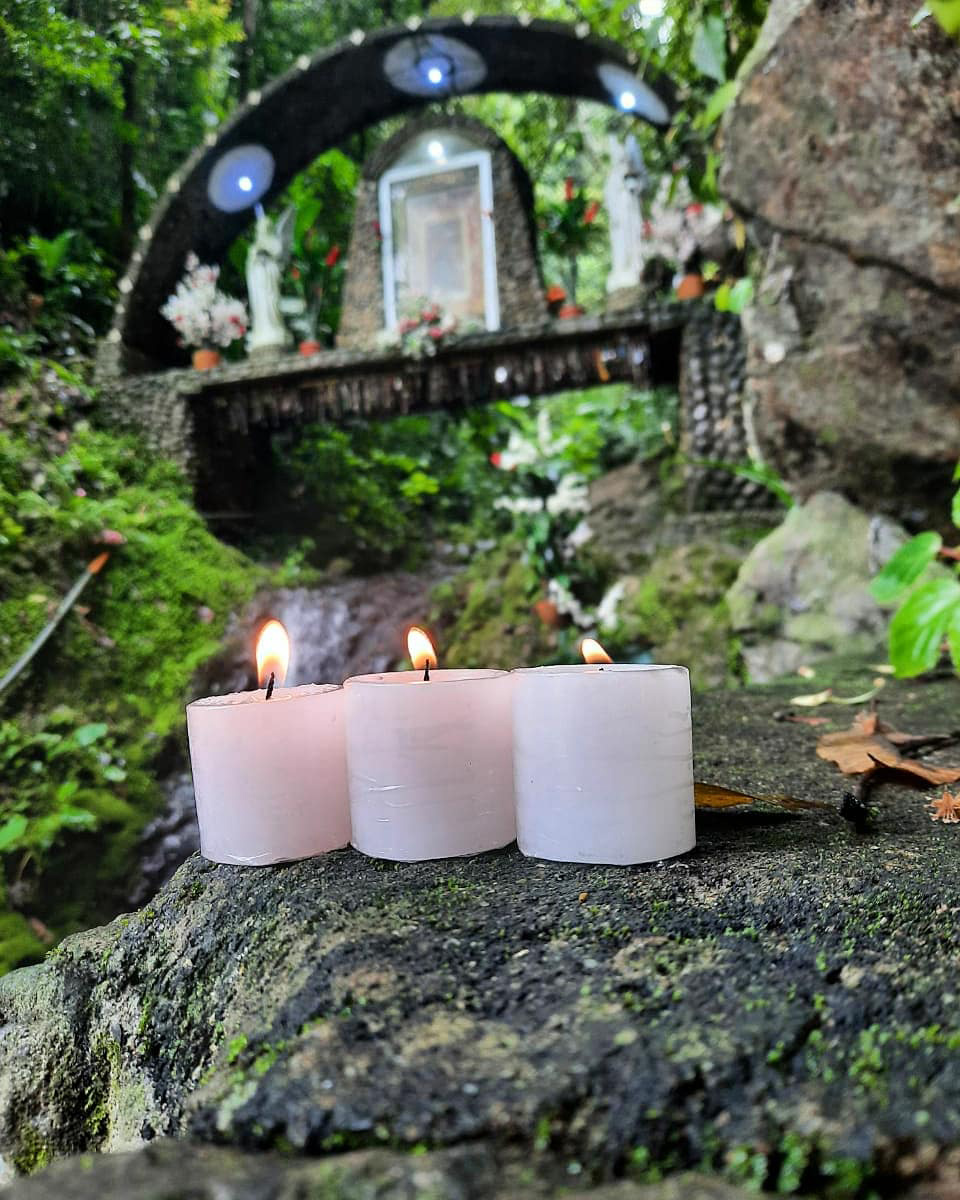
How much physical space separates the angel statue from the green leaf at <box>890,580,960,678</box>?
3.85 m

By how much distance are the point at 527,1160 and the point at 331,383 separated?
4145 mm

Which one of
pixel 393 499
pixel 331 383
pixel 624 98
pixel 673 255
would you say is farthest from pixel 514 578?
pixel 624 98

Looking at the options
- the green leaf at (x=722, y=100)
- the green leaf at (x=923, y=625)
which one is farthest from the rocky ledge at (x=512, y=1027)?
the green leaf at (x=722, y=100)

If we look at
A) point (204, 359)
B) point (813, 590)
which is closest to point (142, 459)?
point (204, 359)

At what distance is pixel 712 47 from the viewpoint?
2.15 metres

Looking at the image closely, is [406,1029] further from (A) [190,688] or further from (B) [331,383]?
(B) [331,383]

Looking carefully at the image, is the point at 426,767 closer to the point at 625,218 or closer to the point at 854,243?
the point at 854,243

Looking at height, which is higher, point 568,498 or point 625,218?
point 625,218

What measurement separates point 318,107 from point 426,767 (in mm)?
4654

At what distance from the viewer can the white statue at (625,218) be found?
4086 millimetres

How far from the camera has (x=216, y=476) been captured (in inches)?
160

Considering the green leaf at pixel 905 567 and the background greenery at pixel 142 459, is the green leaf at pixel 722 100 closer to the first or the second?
the background greenery at pixel 142 459

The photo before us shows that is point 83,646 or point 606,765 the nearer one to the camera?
point 606,765

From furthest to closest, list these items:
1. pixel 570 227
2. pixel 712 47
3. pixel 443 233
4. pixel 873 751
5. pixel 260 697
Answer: pixel 570 227, pixel 443 233, pixel 712 47, pixel 873 751, pixel 260 697
